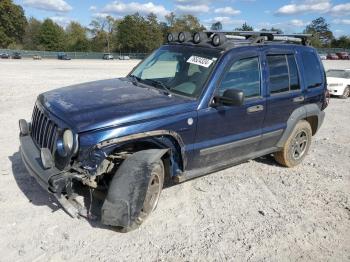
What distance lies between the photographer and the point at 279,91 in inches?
218

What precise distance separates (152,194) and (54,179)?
1.17 m

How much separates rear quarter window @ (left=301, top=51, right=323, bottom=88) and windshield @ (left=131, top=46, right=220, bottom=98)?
2.02m

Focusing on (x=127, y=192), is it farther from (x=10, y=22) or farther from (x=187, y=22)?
(x=187, y=22)

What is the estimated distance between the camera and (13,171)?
5477 mm

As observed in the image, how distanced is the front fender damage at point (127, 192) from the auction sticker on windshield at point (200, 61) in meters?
1.56

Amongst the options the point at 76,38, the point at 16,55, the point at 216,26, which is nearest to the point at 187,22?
the point at 76,38

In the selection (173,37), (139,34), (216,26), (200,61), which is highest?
(216,26)

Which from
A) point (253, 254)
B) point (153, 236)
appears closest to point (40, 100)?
point (153, 236)

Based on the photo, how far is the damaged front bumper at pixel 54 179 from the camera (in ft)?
12.0

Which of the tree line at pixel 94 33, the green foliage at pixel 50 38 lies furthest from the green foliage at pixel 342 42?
the green foliage at pixel 50 38

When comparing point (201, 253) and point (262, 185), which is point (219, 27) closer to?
point (262, 185)

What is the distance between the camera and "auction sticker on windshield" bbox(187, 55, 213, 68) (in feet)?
15.9

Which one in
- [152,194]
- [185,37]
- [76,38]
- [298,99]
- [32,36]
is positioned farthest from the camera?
[76,38]

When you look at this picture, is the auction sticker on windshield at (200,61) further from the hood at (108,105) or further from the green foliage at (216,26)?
the green foliage at (216,26)
